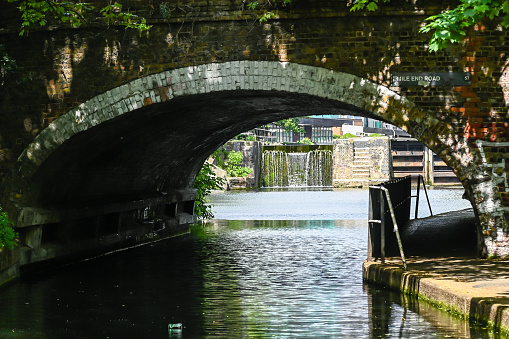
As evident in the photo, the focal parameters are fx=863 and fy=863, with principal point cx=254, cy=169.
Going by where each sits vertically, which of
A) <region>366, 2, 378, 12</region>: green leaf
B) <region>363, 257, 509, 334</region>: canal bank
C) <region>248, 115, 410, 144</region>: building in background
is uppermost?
<region>248, 115, 410, 144</region>: building in background

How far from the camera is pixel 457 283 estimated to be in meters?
9.32

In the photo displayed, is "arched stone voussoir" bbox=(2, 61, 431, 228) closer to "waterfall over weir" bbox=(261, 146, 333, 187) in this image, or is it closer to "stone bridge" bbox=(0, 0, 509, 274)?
"stone bridge" bbox=(0, 0, 509, 274)

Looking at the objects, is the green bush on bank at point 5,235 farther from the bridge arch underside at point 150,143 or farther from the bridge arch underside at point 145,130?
the bridge arch underside at point 150,143

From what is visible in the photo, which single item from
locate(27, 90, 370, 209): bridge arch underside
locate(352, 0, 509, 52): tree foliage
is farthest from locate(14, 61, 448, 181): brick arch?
locate(352, 0, 509, 52): tree foliage

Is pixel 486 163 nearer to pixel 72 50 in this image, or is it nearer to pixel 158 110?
pixel 158 110

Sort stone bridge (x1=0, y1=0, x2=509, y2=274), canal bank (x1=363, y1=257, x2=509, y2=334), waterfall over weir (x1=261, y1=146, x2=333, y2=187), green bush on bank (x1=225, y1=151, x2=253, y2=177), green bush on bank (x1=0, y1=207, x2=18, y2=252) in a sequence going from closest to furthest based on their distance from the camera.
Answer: canal bank (x1=363, y1=257, x2=509, y2=334), green bush on bank (x1=0, y1=207, x2=18, y2=252), stone bridge (x1=0, y1=0, x2=509, y2=274), green bush on bank (x1=225, y1=151, x2=253, y2=177), waterfall over weir (x1=261, y1=146, x2=333, y2=187)

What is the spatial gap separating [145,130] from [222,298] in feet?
15.4

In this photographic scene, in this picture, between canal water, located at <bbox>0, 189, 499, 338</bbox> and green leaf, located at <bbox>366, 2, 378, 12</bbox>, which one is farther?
green leaf, located at <bbox>366, 2, 378, 12</bbox>

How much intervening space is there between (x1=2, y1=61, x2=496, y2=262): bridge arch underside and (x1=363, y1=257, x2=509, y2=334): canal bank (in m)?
1.36

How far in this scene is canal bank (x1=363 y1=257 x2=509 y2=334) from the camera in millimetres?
8117

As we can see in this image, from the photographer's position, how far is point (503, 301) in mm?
8070

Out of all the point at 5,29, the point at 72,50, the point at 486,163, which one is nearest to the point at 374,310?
the point at 486,163

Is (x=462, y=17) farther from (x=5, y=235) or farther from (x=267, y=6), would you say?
(x=5, y=235)

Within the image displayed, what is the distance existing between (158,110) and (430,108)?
4.08 m
